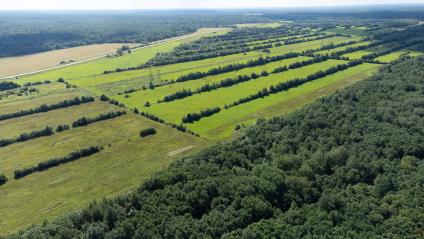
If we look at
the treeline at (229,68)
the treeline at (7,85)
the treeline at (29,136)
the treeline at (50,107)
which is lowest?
the treeline at (29,136)

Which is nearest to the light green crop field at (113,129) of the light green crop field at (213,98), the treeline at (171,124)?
the light green crop field at (213,98)

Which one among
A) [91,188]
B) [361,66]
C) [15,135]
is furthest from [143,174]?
[361,66]

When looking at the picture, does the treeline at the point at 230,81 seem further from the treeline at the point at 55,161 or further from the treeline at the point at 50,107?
the treeline at the point at 55,161

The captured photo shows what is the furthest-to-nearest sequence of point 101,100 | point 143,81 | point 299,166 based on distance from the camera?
point 143,81 < point 101,100 < point 299,166

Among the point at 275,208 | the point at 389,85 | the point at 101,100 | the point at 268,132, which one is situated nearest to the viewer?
the point at 275,208

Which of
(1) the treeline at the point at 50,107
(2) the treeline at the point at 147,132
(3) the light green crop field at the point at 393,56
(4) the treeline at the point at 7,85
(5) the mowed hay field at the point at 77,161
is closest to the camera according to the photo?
(5) the mowed hay field at the point at 77,161

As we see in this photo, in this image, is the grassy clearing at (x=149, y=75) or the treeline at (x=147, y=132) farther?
the grassy clearing at (x=149, y=75)

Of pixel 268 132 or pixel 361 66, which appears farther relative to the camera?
pixel 361 66

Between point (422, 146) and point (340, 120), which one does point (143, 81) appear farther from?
point (422, 146)
